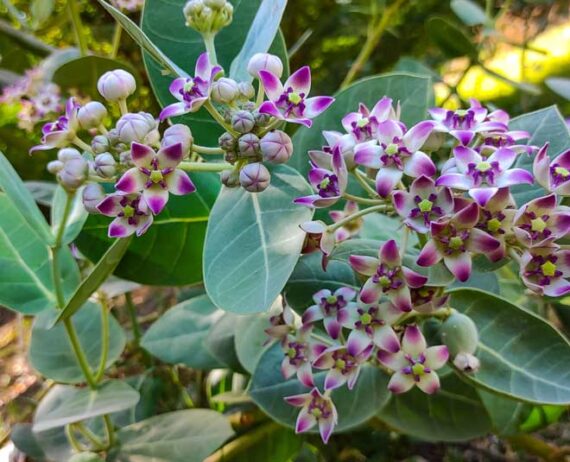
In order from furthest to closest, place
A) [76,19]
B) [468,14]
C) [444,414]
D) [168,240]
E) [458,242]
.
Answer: [468,14] → [76,19] → [444,414] → [168,240] → [458,242]

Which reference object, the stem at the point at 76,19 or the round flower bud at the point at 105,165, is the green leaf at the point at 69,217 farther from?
the stem at the point at 76,19

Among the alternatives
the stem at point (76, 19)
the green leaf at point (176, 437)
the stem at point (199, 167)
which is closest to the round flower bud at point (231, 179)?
Answer: the stem at point (199, 167)

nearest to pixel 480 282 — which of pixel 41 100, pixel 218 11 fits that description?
pixel 218 11

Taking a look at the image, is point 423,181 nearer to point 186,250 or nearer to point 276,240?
point 276,240

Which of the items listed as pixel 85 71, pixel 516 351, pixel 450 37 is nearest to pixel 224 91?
pixel 516 351

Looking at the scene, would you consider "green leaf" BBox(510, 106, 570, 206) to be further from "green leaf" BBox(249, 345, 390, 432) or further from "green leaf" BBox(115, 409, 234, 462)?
A: "green leaf" BBox(115, 409, 234, 462)

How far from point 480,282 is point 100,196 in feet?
1.28

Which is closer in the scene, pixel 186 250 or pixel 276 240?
pixel 276 240

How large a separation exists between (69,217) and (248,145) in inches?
11.4

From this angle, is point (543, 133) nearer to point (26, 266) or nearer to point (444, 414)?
point (444, 414)

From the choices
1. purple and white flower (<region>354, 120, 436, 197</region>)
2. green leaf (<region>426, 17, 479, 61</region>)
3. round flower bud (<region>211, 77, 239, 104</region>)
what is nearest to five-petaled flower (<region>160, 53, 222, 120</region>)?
round flower bud (<region>211, 77, 239, 104</region>)

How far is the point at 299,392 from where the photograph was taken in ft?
2.35

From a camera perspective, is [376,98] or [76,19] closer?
[376,98]

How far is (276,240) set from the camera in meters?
0.53
